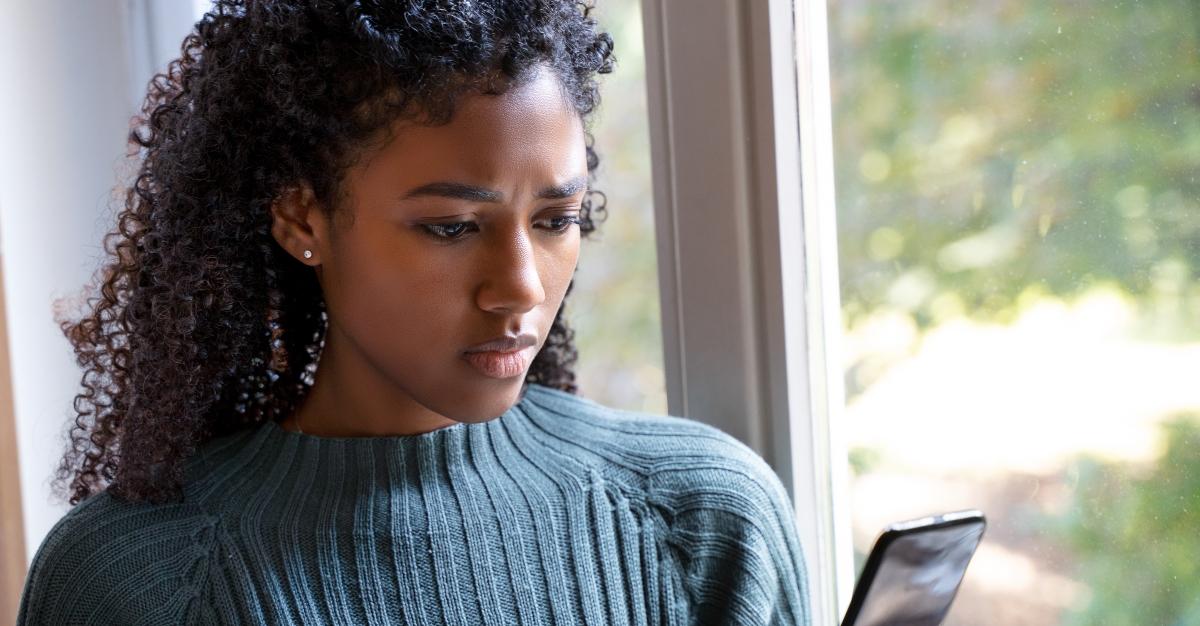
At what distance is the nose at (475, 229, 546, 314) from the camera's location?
869 millimetres

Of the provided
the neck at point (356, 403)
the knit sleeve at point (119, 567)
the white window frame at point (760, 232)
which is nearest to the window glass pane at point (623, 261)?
the white window frame at point (760, 232)

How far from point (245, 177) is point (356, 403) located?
8.6 inches

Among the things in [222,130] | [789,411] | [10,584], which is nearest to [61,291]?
[10,584]

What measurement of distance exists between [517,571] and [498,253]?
282 mm

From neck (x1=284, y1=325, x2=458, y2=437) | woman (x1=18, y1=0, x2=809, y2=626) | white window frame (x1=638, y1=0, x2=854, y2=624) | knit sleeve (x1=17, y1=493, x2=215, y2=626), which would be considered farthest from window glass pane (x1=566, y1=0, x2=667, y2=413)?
knit sleeve (x1=17, y1=493, x2=215, y2=626)

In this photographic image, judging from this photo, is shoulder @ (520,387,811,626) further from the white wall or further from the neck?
the white wall

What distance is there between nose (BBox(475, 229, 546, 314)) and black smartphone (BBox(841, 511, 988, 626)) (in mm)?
314

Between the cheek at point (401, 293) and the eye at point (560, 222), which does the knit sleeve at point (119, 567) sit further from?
the eye at point (560, 222)

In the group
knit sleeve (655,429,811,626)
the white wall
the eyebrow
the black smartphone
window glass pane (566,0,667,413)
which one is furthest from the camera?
the white wall

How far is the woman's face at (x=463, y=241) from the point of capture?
861 millimetres

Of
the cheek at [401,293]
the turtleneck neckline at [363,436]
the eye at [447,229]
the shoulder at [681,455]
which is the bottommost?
the shoulder at [681,455]

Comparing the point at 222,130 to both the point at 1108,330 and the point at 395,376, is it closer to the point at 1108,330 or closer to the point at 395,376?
the point at 395,376

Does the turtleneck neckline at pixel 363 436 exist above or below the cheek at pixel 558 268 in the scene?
below

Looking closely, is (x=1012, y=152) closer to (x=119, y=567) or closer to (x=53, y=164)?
(x=119, y=567)
